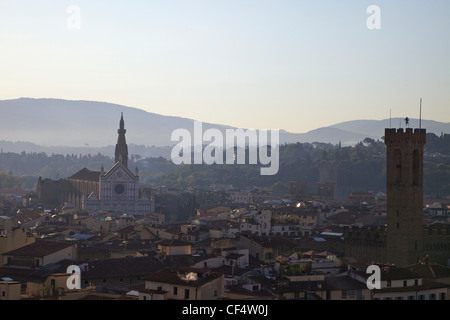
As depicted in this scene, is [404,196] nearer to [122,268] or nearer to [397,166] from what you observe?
[397,166]

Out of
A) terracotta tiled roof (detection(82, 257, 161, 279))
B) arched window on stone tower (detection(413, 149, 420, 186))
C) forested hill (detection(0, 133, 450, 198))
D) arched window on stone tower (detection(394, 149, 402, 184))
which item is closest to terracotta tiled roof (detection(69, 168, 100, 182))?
forested hill (detection(0, 133, 450, 198))

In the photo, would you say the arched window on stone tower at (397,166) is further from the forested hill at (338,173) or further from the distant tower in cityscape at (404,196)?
the forested hill at (338,173)

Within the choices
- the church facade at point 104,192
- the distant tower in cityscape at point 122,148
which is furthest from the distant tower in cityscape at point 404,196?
the distant tower in cityscape at point 122,148

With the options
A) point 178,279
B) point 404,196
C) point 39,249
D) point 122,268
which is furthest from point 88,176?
point 178,279

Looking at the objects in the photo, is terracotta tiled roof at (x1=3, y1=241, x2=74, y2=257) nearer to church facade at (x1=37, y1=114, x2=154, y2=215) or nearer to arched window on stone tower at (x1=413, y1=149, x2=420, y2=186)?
arched window on stone tower at (x1=413, y1=149, x2=420, y2=186)
